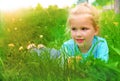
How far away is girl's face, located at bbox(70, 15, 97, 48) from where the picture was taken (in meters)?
3.21

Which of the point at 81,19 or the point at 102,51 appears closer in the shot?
the point at 102,51

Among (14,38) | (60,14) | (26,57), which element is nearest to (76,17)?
(26,57)

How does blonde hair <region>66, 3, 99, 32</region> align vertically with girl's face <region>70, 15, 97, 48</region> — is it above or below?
above

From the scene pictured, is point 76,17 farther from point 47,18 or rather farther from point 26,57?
point 47,18

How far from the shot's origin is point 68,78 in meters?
2.06

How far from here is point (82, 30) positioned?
10.7ft

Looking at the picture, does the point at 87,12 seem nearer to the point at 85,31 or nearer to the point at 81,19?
the point at 81,19

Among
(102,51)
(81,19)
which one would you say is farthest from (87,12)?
(102,51)

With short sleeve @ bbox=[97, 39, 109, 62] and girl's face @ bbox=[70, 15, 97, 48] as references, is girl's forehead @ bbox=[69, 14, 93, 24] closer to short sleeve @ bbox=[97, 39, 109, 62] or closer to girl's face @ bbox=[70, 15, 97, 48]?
girl's face @ bbox=[70, 15, 97, 48]

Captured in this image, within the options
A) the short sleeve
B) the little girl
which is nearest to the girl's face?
the little girl

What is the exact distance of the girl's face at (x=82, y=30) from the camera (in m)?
3.21

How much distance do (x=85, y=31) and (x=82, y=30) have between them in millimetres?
25

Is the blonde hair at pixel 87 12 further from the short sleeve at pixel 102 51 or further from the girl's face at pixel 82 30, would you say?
the short sleeve at pixel 102 51

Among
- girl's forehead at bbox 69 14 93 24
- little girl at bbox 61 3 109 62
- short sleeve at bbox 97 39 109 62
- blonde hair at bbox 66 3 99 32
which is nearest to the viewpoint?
short sleeve at bbox 97 39 109 62
